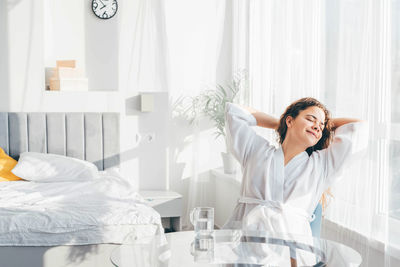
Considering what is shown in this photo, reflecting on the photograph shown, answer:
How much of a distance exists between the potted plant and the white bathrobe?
2196mm

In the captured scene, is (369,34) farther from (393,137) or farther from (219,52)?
(219,52)

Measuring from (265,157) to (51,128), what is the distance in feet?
8.80

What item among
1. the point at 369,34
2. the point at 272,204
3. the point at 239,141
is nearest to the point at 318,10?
the point at 369,34

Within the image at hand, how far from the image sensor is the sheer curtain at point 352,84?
2.34 metres

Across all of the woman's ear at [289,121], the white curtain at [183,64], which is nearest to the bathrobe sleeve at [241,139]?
the woman's ear at [289,121]

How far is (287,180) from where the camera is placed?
Result: 2.09 meters

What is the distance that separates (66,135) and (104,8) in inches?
47.4

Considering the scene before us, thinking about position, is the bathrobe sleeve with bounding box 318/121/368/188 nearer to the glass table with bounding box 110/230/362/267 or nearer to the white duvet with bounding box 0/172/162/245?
the glass table with bounding box 110/230/362/267

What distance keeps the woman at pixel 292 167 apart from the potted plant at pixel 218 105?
2151mm

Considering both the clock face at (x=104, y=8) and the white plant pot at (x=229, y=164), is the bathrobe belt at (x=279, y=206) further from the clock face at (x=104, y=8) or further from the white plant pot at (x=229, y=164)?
the clock face at (x=104, y=8)

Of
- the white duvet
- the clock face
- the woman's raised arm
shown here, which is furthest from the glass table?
the clock face

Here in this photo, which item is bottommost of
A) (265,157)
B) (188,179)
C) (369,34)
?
(188,179)

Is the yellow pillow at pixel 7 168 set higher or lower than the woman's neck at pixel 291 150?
lower

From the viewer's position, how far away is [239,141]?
7.11ft
